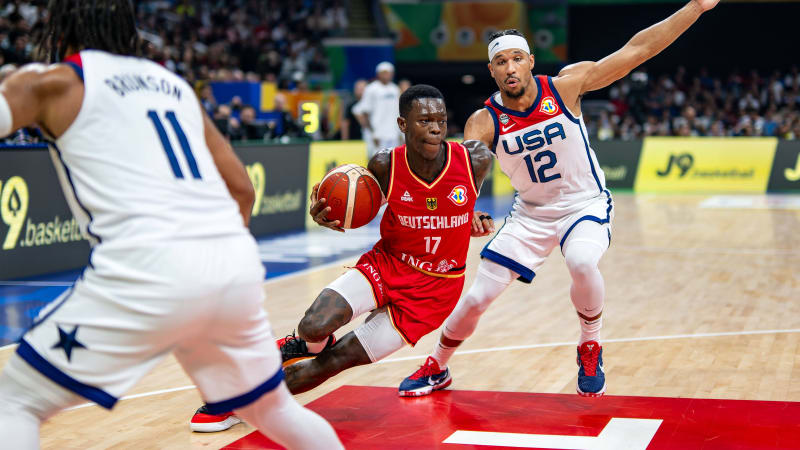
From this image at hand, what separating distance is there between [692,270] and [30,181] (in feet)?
21.3

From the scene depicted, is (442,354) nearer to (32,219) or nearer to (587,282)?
(587,282)

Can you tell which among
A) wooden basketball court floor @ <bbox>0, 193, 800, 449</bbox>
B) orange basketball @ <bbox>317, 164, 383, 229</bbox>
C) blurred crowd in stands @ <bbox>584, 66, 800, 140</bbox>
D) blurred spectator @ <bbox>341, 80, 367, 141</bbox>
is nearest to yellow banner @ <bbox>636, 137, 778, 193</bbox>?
blurred crowd in stands @ <bbox>584, 66, 800, 140</bbox>

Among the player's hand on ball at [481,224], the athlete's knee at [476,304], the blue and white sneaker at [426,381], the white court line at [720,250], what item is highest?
the player's hand on ball at [481,224]

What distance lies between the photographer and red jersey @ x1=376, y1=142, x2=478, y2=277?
4477 millimetres

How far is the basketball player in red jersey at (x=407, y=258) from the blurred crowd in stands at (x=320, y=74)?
12.2m

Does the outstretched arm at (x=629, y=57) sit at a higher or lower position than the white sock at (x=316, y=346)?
higher

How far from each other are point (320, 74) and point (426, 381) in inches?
795

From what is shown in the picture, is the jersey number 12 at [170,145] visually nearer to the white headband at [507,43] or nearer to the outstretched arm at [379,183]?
the outstretched arm at [379,183]

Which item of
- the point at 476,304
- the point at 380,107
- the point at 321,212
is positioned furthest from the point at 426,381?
Result: the point at 380,107

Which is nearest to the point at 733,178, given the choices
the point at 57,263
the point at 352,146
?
the point at 352,146

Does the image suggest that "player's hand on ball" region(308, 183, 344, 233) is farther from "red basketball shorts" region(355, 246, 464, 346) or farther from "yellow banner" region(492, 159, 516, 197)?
"yellow banner" region(492, 159, 516, 197)

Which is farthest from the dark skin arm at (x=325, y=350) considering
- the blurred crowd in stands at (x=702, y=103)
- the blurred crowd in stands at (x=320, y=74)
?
the blurred crowd in stands at (x=702, y=103)

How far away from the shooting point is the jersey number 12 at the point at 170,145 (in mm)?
2475

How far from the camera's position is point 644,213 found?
14820 millimetres
